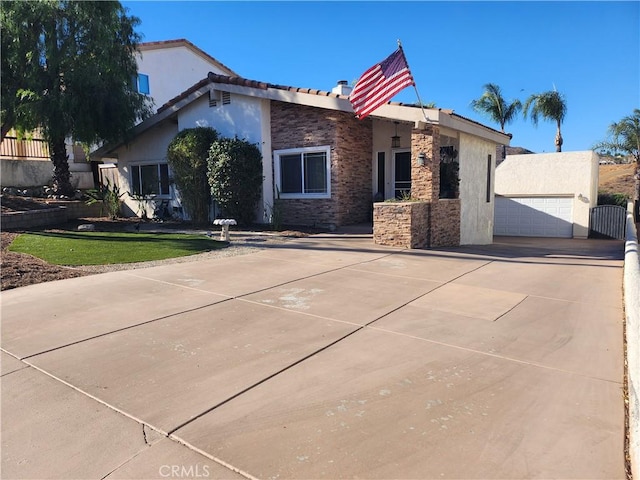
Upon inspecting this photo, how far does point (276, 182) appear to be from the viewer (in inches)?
604

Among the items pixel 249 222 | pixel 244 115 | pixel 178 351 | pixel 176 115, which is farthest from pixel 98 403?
pixel 176 115

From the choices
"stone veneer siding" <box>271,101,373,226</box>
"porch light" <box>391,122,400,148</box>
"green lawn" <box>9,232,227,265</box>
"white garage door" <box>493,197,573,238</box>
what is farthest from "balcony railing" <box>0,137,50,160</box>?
"white garage door" <box>493,197,573,238</box>

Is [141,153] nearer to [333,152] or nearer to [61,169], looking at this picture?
[61,169]

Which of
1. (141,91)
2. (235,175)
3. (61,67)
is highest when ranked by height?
(141,91)

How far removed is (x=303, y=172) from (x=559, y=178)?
11.9 metres

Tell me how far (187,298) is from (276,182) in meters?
9.64

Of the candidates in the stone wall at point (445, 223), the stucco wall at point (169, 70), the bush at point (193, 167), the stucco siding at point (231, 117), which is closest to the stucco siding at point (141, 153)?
the stucco siding at point (231, 117)

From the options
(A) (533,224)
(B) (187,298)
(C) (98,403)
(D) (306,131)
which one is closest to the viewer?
(C) (98,403)

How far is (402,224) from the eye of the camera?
10.6m

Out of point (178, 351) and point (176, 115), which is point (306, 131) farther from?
point (178, 351)

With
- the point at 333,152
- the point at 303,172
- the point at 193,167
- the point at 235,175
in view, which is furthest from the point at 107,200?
the point at 333,152

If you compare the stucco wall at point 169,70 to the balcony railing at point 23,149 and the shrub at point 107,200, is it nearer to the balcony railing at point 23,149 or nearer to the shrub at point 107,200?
the balcony railing at point 23,149

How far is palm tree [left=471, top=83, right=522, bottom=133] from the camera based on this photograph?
98.2 feet

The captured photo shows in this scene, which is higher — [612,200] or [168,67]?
[168,67]
